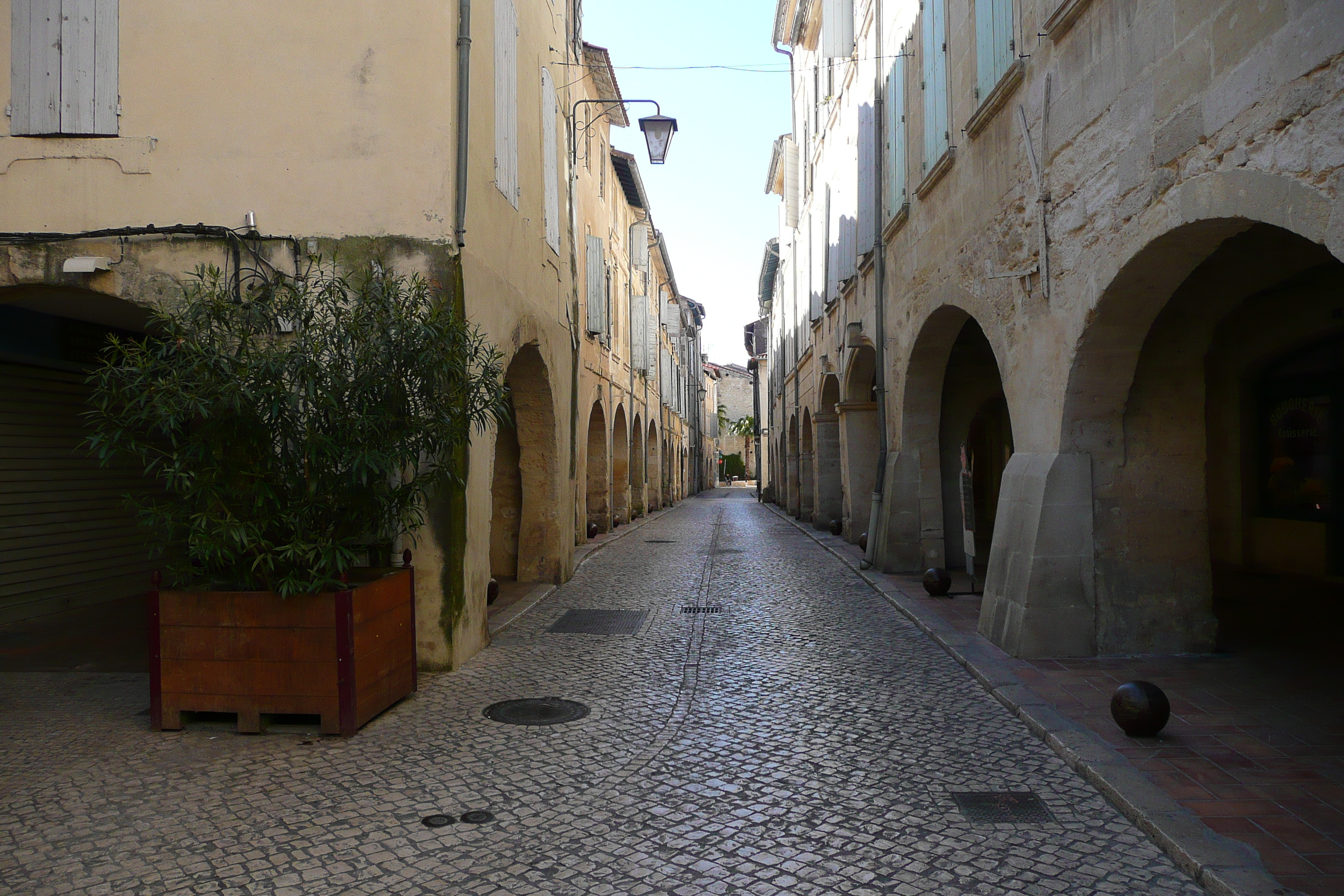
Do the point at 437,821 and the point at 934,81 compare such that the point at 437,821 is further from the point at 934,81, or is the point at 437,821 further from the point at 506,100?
the point at 934,81

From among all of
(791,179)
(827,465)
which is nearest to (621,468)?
(827,465)

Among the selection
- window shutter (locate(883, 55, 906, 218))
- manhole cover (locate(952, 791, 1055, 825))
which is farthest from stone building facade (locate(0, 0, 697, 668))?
window shutter (locate(883, 55, 906, 218))

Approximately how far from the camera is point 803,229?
73.1 ft

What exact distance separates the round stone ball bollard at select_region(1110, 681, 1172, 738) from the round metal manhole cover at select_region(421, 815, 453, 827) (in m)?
3.56

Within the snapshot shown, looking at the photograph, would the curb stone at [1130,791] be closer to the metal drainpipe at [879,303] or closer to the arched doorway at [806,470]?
the metal drainpipe at [879,303]

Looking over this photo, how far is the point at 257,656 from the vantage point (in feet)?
16.9

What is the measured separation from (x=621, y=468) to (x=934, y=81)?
13.9m

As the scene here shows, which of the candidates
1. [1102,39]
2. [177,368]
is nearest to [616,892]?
[177,368]

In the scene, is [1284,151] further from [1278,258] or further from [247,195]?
[247,195]

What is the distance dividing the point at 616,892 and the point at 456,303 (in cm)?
467

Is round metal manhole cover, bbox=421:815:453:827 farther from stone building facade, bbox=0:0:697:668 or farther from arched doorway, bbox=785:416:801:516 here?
arched doorway, bbox=785:416:801:516

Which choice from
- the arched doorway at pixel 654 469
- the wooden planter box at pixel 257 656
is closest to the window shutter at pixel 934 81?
the wooden planter box at pixel 257 656

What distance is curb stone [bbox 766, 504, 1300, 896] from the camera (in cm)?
317

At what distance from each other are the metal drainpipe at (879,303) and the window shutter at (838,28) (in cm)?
194
